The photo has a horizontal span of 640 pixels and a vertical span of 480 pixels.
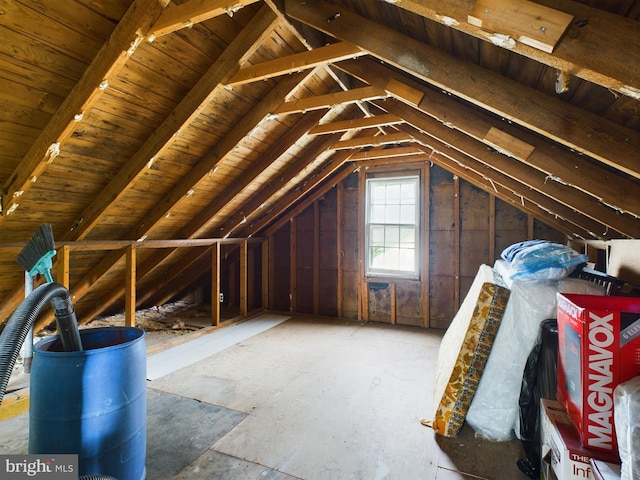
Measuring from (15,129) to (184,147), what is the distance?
3.59ft

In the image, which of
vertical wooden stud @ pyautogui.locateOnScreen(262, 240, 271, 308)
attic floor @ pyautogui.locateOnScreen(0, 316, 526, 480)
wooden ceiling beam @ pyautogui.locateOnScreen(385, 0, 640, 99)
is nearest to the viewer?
wooden ceiling beam @ pyautogui.locateOnScreen(385, 0, 640, 99)

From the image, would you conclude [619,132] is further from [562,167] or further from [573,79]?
[562,167]

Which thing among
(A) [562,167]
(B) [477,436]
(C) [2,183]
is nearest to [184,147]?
(C) [2,183]

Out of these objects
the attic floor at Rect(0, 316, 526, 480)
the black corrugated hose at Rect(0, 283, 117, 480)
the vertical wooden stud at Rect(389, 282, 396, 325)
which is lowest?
the attic floor at Rect(0, 316, 526, 480)

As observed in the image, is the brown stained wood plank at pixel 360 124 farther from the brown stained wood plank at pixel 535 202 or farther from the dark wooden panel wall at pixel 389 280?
the dark wooden panel wall at pixel 389 280

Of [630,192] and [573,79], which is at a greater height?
[573,79]

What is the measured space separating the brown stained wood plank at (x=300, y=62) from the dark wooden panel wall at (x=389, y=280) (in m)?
3.02

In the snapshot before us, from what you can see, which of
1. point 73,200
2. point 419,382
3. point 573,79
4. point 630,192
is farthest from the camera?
point 419,382

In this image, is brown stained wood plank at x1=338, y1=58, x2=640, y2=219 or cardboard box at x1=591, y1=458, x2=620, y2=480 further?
brown stained wood plank at x1=338, y1=58, x2=640, y2=219

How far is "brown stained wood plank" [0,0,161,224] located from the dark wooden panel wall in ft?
12.2

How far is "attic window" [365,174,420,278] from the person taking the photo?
15.7ft

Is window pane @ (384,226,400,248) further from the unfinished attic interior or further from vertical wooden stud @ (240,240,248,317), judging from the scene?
vertical wooden stud @ (240,240,248,317)

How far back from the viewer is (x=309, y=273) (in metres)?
5.50

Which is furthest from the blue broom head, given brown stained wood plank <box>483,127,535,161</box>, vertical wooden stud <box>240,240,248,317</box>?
vertical wooden stud <box>240,240,248,317</box>
